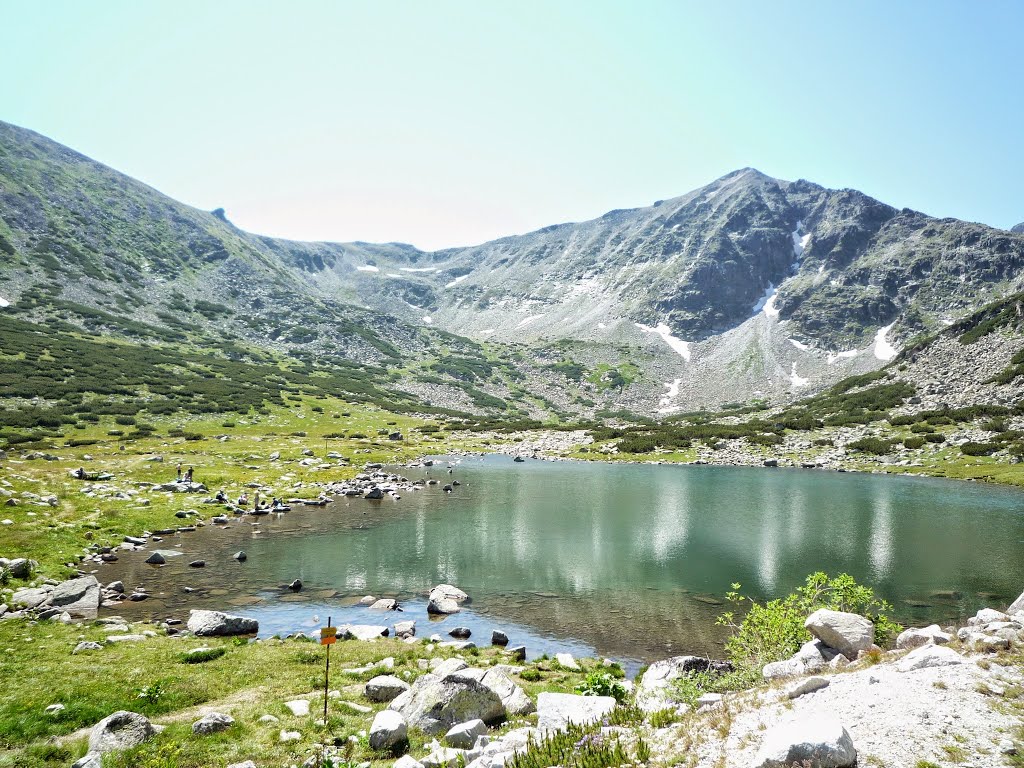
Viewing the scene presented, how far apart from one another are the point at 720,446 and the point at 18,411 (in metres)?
123

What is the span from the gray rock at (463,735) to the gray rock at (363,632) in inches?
465

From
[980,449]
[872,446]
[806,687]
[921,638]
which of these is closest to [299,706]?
[806,687]

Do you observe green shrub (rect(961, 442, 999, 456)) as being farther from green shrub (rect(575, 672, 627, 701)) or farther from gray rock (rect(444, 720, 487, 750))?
gray rock (rect(444, 720, 487, 750))

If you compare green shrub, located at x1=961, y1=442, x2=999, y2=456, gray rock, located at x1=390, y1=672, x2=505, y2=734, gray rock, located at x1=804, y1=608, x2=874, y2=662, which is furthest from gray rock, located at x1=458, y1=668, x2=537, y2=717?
green shrub, located at x1=961, y1=442, x2=999, y2=456

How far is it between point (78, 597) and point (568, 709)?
2314 cm

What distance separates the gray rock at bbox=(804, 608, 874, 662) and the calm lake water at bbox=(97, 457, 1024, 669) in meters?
8.26

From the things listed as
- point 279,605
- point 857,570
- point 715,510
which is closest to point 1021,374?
point 715,510

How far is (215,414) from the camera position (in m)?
98.0

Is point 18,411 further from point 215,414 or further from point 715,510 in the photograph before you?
point 715,510

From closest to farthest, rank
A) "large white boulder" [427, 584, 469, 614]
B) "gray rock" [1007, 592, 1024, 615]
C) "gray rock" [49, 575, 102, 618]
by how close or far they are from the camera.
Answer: "gray rock" [1007, 592, 1024, 615] < "gray rock" [49, 575, 102, 618] < "large white boulder" [427, 584, 469, 614]

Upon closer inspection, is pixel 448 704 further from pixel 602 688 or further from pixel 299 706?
pixel 602 688

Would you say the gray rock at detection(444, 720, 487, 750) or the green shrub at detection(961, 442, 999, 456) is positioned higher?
the green shrub at detection(961, 442, 999, 456)

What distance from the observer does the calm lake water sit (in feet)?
82.7

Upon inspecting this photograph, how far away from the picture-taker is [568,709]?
13039 millimetres
